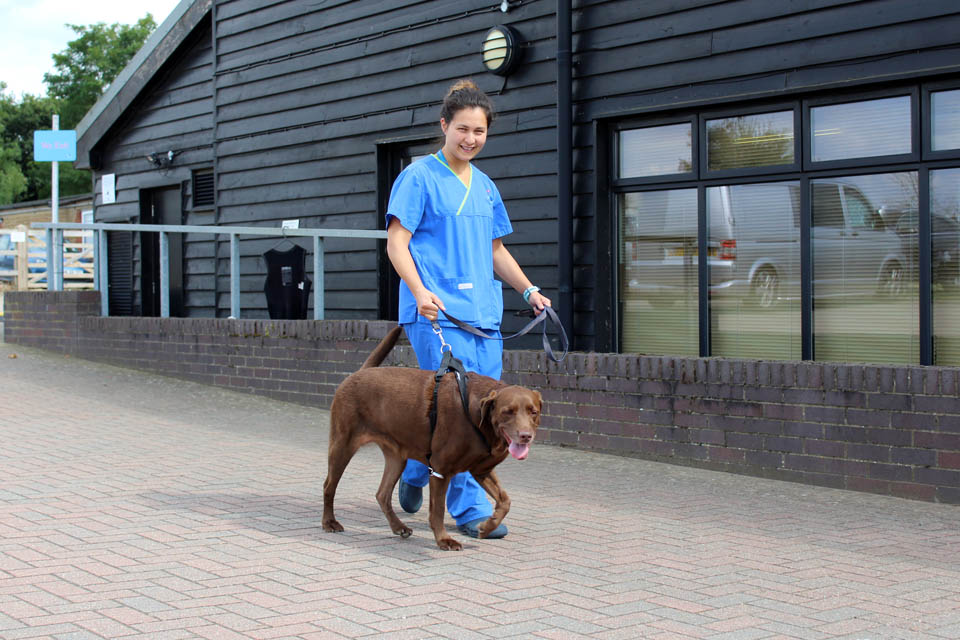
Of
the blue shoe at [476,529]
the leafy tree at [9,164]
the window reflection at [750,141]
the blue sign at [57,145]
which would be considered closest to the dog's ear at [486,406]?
the blue shoe at [476,529]

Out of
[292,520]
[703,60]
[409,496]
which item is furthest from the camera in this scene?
[703,60]

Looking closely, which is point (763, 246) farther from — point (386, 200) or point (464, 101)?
point (386, 200)

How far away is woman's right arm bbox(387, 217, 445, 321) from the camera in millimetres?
5023

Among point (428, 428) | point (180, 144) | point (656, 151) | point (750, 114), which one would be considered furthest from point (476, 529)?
point (180, 144)

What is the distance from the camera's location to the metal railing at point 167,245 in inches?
417

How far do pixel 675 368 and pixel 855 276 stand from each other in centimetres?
151

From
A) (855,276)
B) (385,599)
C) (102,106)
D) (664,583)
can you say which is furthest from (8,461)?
(102,106)

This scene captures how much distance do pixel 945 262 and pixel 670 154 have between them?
237 centimetres

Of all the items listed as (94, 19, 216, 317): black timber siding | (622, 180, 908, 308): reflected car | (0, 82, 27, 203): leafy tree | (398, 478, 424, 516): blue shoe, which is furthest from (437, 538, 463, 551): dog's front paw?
(0, 82, 27, 203): leafy tree

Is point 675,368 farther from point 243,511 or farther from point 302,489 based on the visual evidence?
point 243,511

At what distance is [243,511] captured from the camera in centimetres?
591

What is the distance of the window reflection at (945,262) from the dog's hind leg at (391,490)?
4.02 m

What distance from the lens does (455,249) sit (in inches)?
215

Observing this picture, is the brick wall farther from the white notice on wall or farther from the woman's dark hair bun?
the white notice on wall
